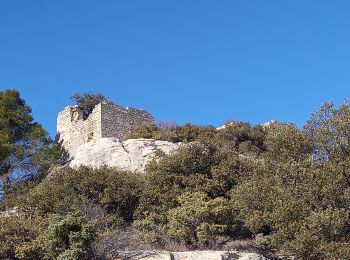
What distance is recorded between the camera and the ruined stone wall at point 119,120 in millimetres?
34594

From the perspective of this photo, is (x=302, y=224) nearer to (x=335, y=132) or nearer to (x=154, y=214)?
(x=335, y=132)

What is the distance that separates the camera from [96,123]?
34.8m

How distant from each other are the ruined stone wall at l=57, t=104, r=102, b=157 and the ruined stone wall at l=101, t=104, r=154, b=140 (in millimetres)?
379

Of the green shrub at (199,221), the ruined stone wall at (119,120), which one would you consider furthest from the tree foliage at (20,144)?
the green shrub at (199,221)

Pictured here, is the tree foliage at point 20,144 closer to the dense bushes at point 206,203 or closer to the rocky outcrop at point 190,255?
the dense bushes at point 206,203

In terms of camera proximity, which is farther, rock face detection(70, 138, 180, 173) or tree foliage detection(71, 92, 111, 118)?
tree foliage detection(71, 92, 111, 118)

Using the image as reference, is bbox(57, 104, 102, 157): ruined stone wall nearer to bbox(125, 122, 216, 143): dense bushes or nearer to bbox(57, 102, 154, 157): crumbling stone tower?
bbox(57, 102, 154, 157): crumbling stone tower

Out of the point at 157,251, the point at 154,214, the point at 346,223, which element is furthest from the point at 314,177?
the point at 154,214

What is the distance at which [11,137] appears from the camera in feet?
115

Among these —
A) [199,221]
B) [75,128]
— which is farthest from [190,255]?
[75,128]

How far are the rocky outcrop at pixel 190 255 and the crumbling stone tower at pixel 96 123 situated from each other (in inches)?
710

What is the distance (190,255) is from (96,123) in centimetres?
1976

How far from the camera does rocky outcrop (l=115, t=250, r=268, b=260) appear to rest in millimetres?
16031

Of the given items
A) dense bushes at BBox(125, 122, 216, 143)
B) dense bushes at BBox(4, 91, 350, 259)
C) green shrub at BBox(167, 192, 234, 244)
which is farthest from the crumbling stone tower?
green shrub at BBox(167, 192, 234, 244)
